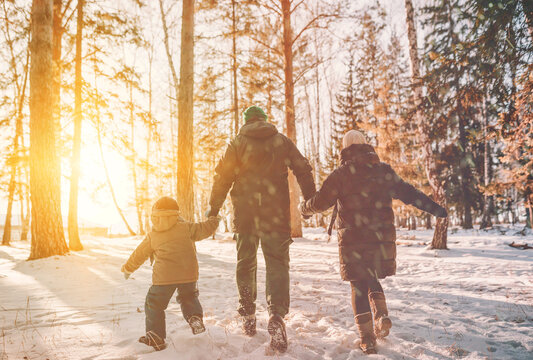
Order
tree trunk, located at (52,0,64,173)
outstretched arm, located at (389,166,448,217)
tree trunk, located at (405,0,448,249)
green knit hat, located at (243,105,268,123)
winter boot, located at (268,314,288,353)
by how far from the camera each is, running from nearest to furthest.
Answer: winter boot, located at (268,314,288,353) < outstretched arm, located at (389,166,448,217) < green knit hat, located at (243,105,268,123) < tree trunk, located at (405,0,448,249) < tree trunk, located at (52,0,64,173)

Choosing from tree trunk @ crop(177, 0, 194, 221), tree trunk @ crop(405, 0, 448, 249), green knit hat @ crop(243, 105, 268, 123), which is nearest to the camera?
green knit hat @ crop(243, 105, 268, 123)

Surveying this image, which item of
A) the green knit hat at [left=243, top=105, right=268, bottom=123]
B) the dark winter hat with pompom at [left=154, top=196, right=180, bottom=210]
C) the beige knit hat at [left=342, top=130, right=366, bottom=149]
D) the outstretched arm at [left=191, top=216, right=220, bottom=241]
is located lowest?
the outstretched arm at [left=191, top=216, right=220, bottom=241]

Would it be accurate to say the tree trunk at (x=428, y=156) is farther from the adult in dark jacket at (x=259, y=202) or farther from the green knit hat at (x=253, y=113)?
the adult in dark jacket at (x=259, y=202)

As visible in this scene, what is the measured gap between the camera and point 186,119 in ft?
28.8

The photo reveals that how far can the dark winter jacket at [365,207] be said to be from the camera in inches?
113

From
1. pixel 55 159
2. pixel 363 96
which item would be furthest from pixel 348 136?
pixel 363 96

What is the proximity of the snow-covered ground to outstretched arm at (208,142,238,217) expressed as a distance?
1274mm

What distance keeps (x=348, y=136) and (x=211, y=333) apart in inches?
95.7

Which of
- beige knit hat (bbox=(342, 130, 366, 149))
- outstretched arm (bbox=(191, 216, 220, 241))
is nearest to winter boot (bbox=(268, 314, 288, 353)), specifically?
outstretched arm (bbox=(191, 216, 220, 241))

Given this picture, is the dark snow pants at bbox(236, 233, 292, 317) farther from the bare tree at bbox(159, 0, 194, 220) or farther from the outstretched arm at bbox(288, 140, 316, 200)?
the bare tree at bbox(159, 0, 194, 220)

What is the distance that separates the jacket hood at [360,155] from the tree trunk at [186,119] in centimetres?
638

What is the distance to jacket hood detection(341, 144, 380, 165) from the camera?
2938 millimetres

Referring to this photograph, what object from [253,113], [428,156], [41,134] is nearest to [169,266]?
[253,113]

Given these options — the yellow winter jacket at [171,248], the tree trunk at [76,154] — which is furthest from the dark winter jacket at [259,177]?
the tree trunk at [76,154]
